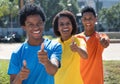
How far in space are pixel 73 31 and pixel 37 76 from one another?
4.10 feet

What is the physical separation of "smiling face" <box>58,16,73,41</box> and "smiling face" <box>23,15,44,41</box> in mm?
1026

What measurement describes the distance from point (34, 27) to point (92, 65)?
148 centimetres

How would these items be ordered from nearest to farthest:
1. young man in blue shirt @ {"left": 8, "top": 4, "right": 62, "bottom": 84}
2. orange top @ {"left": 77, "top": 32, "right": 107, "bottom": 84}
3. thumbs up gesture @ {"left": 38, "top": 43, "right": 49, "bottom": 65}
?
thumbs up gesture @ {"left": 38, "top": 43, "right": 49, "bottom": 65}, young man in blue shirt @ {"left": 8, "top": 4, "right": 62, "bottom": 84}, orange top @ {"left": 77, "top": 32, "right": 107, "bottom": 84}

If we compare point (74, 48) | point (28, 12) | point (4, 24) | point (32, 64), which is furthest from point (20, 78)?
point (4, 24)

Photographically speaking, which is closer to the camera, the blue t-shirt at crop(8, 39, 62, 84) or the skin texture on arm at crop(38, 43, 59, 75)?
the skin texture on arm at crop(38, 43, 59, 75)

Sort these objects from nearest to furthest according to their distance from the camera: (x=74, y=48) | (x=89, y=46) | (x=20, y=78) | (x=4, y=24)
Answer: (x=20, y=78)
(x=74, y=48)
(x=89, y=46)
(x=4, y=24)

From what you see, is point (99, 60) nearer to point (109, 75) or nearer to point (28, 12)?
point (28, 12)

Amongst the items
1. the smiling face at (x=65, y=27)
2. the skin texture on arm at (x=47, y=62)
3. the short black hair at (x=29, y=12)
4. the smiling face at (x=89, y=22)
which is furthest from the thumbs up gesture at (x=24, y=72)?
the smiling face at (x=89, y=22)

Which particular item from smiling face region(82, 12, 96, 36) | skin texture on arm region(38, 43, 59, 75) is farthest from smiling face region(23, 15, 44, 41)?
smiling face region(82, 12, 96, 36)

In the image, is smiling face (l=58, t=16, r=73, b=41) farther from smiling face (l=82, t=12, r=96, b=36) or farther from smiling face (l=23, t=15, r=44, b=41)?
smiling face (l=23, t=15, r=44, b=41)

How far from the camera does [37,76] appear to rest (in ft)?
8.90

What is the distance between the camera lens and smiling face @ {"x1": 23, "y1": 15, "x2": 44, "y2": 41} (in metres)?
2.74

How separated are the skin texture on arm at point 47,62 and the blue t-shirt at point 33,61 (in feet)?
0.20

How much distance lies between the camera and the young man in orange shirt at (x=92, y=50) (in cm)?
406
